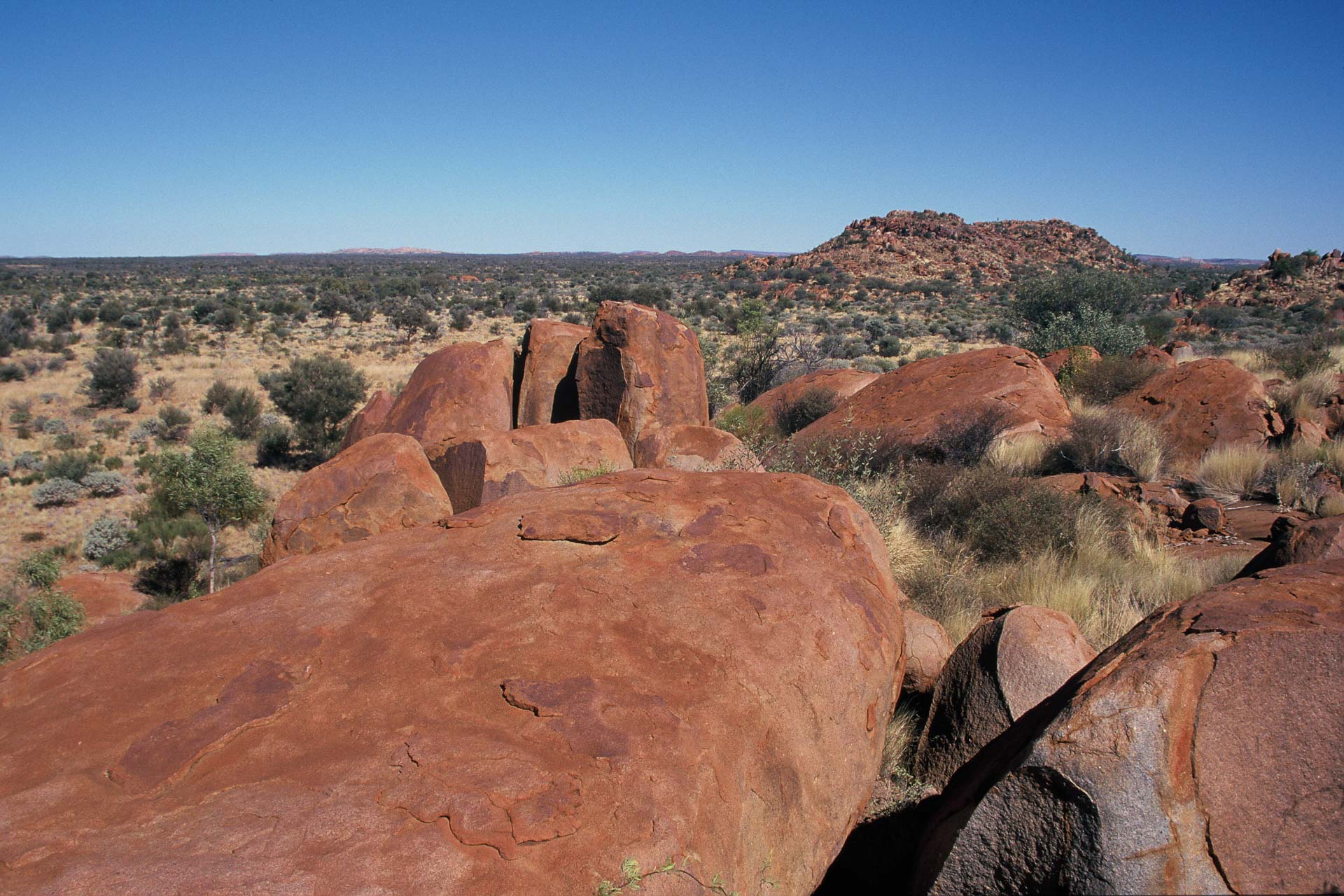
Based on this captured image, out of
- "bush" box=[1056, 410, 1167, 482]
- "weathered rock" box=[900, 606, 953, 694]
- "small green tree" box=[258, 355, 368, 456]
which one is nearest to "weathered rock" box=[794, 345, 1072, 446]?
"bush" box=[1056, 410, 1167, 482]

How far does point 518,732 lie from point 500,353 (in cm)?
782

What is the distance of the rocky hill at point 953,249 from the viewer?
61.3 meters

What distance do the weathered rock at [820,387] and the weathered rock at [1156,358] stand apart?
13.8 feet

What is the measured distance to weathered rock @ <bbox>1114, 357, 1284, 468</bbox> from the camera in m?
9.46

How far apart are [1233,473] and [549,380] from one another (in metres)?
8.41

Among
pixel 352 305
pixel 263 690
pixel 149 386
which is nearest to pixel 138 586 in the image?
pixel 263 690

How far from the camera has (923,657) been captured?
4574 millimetres

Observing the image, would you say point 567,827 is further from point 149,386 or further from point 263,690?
point 149,386

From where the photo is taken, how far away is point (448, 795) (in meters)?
2.25

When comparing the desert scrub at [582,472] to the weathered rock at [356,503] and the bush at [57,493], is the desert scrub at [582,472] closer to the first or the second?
the weathered rock at [356,503]

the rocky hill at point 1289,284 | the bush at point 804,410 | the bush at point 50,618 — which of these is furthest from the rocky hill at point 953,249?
the bush at point 50,618

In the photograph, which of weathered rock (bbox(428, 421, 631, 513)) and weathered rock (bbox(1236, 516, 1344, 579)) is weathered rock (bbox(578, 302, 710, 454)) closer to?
weathered rock (bbox(428, 421, 631, 513))

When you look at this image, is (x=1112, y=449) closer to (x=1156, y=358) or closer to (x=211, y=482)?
(x=1156, y=358)

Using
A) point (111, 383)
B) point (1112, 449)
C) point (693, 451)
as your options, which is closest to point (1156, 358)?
point (1112, 449)
